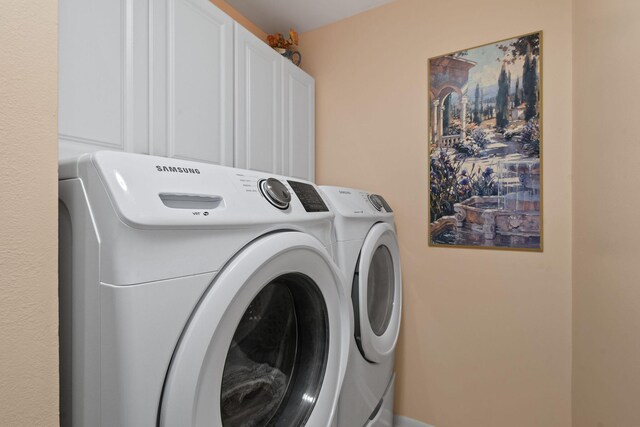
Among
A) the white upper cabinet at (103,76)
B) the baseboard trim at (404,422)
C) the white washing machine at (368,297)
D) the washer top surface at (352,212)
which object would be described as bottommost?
the baseboard trim at (404,422)

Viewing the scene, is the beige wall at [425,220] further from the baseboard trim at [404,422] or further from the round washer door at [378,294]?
the round washer door at [378,294]

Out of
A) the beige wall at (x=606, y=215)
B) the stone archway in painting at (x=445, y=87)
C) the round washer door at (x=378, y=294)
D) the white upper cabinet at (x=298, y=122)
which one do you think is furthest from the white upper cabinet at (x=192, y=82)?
the beige wall at (x=606, y=215)

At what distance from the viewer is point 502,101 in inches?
A: 59.6

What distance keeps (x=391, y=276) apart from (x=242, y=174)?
1127mm

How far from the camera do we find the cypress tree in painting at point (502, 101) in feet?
4.93

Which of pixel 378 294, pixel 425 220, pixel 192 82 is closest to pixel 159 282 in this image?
pixel 192 82

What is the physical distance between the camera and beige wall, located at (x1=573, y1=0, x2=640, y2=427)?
826 millimetres

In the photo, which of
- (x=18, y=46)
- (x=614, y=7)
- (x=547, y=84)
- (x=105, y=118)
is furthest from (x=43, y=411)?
(x=547, y=84)

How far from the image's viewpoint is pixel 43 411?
44cm

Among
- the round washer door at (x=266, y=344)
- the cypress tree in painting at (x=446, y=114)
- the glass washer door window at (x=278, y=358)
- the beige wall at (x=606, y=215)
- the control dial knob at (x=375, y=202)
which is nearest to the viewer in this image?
the round washer door at (x=266, y=344)

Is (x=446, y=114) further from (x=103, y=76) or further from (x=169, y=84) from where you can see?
(x=103, y=76)

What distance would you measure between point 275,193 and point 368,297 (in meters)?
0.80

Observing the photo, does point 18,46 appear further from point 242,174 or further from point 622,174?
point 622,174

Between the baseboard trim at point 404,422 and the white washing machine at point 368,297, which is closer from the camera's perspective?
the white washing machine at point 368,297
